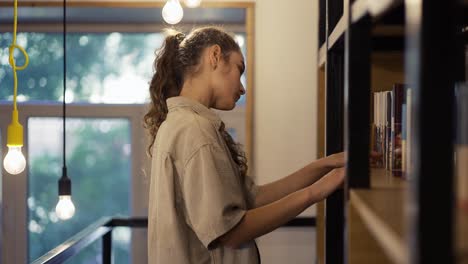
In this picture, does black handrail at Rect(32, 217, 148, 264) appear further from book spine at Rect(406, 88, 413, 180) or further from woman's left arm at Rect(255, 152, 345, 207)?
book spine at Rect(406, 88, 413, 180)

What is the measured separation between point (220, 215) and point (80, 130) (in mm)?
2503

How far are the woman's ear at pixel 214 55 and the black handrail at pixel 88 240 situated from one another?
723 mm

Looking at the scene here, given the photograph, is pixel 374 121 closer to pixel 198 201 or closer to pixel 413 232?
pixel 198 201

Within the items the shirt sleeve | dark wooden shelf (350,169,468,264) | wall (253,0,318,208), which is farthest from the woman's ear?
wall (253,0,318,208)

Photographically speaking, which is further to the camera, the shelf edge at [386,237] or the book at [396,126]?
the book at [396,126]

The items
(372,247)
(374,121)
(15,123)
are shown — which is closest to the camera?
(372,247)

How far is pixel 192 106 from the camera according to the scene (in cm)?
180

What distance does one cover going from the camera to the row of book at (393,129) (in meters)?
1.47

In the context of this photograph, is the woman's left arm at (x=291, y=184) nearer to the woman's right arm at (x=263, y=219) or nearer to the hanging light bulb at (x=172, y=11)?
the woman's right arm at (x=263, y=219)

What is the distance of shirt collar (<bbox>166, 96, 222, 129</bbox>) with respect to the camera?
1.80 metres

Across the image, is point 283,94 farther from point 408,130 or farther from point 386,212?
point 386,212

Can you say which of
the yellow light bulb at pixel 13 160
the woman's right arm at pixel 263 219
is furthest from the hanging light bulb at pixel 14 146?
the woman's right arm at pixel 263 219

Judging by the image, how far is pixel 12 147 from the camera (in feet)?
7.09

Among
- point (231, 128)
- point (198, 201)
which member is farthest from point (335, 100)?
point (231, 128)
